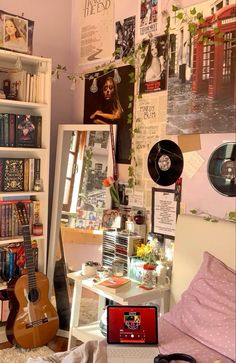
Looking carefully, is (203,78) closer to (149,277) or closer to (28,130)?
(149,277)

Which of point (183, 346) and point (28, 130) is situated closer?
point (183, 346)

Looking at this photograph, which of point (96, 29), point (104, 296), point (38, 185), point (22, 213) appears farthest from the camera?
point (96, 29)

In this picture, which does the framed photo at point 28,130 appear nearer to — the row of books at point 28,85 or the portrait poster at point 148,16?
the row of books at point 28,85

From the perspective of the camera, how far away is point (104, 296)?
2350mm

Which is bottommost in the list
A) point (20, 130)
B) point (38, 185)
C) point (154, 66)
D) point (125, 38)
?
point (38, 185)

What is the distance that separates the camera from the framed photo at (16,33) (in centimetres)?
273

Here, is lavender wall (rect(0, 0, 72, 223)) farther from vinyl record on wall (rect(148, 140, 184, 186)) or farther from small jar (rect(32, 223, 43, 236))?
vinyl record on wall (rect(148, 140, 184, 186))

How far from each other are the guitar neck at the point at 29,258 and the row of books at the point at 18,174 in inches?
11.8

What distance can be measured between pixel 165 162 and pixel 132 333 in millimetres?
1033

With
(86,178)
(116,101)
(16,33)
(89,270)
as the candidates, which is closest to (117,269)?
(89,270)

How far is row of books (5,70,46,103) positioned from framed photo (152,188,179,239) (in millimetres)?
1098

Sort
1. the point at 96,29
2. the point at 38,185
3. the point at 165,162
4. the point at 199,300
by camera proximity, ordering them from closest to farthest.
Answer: the point at 199,300, the point at 165,162, the point at 38,185, the point at 96,29

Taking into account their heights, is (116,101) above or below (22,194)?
above

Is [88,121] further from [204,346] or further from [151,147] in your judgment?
[204,346]
